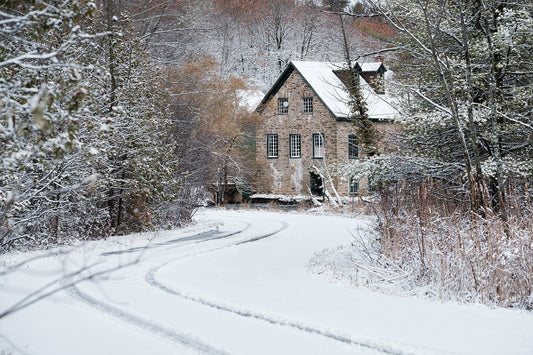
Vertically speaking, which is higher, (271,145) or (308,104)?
(308,104)

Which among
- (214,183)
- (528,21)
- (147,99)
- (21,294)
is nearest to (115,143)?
(147,99)

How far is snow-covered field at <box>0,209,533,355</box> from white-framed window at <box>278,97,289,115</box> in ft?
88.5

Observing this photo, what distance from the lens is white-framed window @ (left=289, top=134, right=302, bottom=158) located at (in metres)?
37.9

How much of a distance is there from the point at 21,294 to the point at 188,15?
1718cm

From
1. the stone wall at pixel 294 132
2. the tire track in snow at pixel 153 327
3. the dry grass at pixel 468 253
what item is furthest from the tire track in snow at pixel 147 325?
the stone wall at pixel 294 132

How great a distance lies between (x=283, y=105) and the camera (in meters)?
38.2

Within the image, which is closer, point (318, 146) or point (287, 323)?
point (287, 323)

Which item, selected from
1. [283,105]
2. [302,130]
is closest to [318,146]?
[302,130]

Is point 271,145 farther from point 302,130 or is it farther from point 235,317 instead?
point 235,317

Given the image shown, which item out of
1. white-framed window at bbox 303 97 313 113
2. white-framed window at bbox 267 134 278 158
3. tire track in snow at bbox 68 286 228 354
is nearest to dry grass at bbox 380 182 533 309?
tire track in snow at bbox 68 286 228 354

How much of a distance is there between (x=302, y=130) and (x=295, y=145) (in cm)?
122

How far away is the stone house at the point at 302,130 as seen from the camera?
3628cm

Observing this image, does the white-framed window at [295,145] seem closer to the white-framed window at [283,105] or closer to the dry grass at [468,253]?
the white-framed window at [283,105]

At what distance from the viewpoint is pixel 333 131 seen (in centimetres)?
3622
